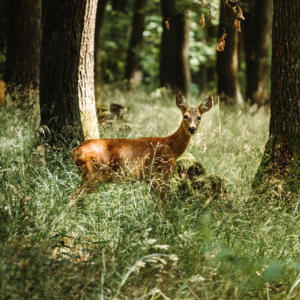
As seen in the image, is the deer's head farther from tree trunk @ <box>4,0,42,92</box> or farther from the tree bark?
the tree bark

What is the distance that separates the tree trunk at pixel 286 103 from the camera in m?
5.46

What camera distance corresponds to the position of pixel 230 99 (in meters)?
13.6

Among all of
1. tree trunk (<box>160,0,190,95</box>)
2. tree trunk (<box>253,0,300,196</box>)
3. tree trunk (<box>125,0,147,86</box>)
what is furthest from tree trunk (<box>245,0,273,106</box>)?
tree trunk (<box>253,0,300,196</box>)

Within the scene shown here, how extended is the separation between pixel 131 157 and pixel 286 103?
6.08 ft

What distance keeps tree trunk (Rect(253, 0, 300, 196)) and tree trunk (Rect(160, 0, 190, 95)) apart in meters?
9.41

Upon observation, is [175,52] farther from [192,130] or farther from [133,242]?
[133,242]

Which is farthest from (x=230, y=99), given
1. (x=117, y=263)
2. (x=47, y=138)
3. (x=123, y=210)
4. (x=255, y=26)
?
(x=117, y=263)

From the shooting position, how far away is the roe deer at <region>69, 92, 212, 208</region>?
16.7 ft

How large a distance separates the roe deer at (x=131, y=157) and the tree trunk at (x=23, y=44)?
15.2ft

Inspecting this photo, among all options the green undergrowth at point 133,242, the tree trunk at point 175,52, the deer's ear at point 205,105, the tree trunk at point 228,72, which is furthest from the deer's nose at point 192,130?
the tree trunk at point 175,52

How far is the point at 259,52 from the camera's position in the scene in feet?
47.1

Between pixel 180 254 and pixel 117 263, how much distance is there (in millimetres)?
490

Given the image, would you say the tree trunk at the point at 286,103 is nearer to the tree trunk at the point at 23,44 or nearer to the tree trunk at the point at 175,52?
the tree trunk at the point at 23,44

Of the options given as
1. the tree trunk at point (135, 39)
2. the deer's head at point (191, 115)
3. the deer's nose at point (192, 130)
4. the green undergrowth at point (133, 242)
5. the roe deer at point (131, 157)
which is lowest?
the green undergrowth at point (133, 242)
